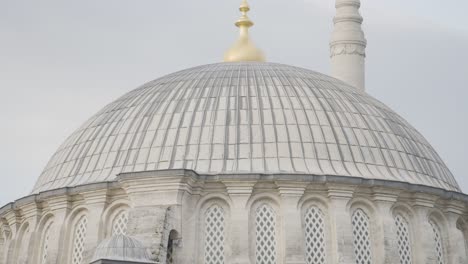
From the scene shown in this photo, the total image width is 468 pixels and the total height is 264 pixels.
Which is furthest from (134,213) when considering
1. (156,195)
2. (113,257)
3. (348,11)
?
(348,11)

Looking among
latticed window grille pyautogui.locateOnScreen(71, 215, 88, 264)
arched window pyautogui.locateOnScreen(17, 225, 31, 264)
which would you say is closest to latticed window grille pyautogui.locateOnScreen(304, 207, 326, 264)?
Result: latticed window grille pyautogui.locateOnScreen(71, 215, 88, 264)

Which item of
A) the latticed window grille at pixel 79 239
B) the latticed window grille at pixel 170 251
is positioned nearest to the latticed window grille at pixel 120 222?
the latticed window grille at pixel 79 239

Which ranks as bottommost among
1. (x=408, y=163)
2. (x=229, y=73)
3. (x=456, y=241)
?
(x=456, y=241)

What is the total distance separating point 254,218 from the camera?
28.7 meters

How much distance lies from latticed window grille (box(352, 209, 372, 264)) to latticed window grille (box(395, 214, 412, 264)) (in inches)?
41.7

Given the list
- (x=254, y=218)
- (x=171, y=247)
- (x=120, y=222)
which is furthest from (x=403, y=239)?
(x=120, y=222)

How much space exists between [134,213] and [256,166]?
3919 millimetres

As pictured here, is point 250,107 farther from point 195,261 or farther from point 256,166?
point 195,261

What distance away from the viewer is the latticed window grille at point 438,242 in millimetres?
30594

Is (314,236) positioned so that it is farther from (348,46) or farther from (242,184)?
(348,46)

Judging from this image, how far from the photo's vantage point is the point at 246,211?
93.8ft

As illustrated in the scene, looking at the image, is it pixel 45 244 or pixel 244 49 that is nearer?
pixel 45 244

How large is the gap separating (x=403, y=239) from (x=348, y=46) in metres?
28.3

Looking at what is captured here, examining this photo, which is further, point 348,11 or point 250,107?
point 348,11
